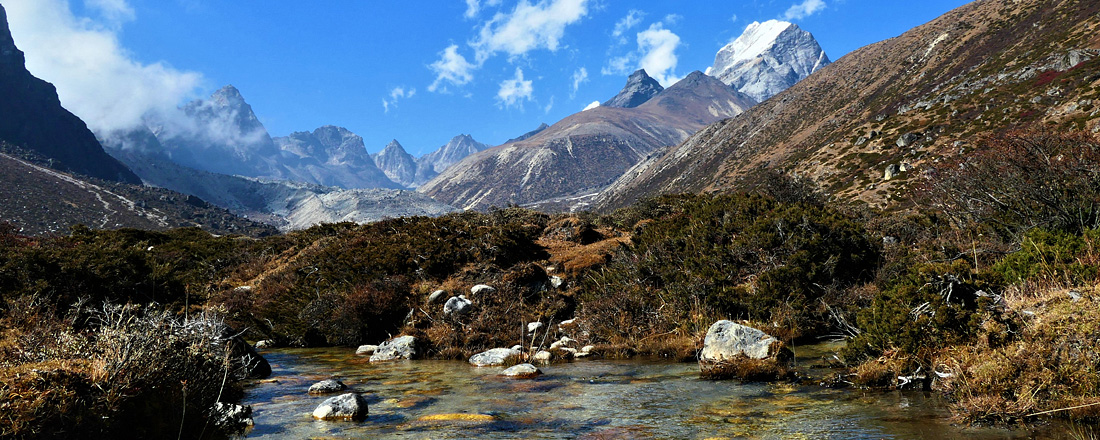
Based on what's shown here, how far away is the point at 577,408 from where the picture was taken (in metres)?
7.68

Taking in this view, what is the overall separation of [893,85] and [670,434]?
114 meters

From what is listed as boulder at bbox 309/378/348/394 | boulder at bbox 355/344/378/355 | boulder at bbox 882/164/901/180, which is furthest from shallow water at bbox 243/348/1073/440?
boulder at bbox 882/164/901/180

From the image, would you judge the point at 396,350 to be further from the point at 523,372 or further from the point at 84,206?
the point at 84,206

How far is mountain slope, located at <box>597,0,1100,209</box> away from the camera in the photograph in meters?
56.4

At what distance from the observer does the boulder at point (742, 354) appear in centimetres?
887

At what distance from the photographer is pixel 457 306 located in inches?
578

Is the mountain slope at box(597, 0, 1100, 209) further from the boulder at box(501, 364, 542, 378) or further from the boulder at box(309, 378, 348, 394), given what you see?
the boulder at box(309, 378, 348, 394)

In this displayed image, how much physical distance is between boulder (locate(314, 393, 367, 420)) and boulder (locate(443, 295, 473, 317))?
268 inches

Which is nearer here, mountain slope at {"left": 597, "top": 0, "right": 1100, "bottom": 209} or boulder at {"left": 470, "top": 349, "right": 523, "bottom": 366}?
boulder at {"left": 470, "top": 349, "right": 523, "bottom": 366}

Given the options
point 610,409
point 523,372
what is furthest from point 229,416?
point 523,372

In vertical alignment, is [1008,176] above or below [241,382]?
above

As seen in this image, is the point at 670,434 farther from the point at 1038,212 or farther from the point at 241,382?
the point at 1038,212

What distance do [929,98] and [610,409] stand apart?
9206 cm

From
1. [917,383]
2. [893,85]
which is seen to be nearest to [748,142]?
[893,85]
